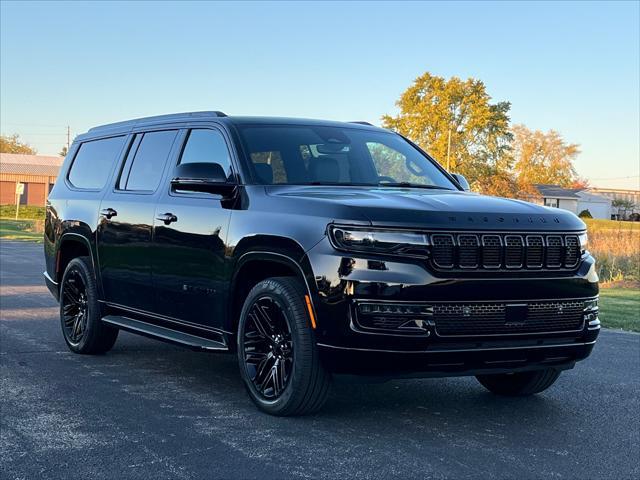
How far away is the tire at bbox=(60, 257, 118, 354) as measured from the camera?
314 inches

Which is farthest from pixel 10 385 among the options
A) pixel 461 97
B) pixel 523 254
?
pixel 461 97

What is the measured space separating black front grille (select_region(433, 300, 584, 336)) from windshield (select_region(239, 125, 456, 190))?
5.43ft

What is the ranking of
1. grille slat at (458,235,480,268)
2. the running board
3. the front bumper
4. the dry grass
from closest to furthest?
the front bumper < grille slat at (458,235,480,268) < the running board < the dry grass

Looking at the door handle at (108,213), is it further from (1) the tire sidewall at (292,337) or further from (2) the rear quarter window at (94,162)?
(1) the tire sidewall at (292,337)

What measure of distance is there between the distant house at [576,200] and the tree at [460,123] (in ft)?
116

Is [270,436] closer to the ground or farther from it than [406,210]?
closer to the ground

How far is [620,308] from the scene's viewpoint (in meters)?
13.8

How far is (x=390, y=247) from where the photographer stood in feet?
16.9

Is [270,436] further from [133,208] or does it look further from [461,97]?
[461,97]

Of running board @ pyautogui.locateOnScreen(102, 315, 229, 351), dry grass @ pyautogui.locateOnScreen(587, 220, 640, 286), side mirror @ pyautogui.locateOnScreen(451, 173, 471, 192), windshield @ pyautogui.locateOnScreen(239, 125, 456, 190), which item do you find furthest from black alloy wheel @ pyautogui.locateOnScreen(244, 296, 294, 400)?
dry grass @ pyautogui.locateOnScreen(587, 220, 640, 286)

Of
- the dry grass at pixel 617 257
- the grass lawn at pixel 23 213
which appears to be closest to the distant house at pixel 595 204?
the grass lawn at pixel 23 213

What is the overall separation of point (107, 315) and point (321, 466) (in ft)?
12.3

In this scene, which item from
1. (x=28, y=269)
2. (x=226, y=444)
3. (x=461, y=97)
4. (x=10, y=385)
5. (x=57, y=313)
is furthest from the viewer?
(x=461, y=97)

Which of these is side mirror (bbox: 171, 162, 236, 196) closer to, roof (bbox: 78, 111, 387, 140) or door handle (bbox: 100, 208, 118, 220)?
roof (bbox: 78, 111, 387, 140)
